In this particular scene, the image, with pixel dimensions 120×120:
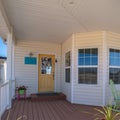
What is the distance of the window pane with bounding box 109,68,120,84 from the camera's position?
24.3 feet

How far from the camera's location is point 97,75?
7285 millimetres

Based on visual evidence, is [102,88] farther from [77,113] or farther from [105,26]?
[105,26]

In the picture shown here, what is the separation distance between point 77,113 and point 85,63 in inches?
93.3

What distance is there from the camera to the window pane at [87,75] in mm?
7366

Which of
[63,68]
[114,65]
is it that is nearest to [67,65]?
[63,68]

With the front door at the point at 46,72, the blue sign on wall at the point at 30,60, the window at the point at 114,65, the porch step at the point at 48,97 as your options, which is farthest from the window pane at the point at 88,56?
the blue sign on wall at the point at 30,60

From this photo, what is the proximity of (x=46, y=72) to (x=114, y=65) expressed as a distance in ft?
11.7

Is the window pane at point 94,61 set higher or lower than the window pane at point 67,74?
higher

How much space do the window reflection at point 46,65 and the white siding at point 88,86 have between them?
2284 mm

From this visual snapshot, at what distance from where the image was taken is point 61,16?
555 cm

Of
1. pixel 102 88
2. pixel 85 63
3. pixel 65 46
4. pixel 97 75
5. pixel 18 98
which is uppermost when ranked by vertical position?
pixel 65 46

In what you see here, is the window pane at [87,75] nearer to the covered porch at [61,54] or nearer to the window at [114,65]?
the covered porch at [61,54]

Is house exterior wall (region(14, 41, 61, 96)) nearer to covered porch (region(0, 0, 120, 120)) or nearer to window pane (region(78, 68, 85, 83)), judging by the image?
covered porch (region(0, 0, 120, 120))

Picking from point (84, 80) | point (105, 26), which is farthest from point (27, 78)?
point (105, 26)
